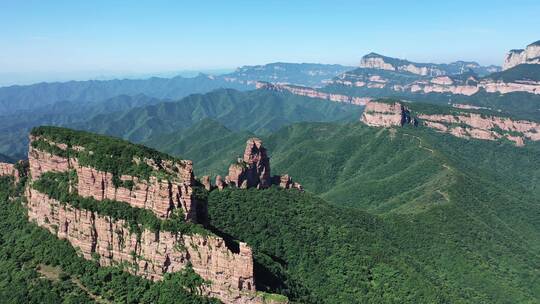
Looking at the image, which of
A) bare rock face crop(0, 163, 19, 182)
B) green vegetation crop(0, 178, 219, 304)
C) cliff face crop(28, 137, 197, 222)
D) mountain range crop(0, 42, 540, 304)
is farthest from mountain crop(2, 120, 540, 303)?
bare rock face crop(0, 163, 19, 182)

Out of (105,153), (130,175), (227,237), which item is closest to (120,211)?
(130,175)

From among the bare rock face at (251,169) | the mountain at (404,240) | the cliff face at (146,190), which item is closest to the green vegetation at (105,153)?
the cliff face at (146,190)

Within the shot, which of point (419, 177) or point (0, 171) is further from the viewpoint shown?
point (419, 177)

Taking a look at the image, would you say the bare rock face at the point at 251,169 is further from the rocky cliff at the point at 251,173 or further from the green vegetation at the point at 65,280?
the green vegetation at the point at 65,280

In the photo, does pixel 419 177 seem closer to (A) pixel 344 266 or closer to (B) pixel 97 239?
(A) pixel 344 266

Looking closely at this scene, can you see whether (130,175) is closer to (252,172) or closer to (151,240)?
(151,240)

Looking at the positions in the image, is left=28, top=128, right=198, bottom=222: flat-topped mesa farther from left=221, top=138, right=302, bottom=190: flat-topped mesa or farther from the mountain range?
left=221, top=138, right=302, bottom=190: flat-topped mesa

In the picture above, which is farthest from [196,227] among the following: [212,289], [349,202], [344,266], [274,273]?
[349,202]
